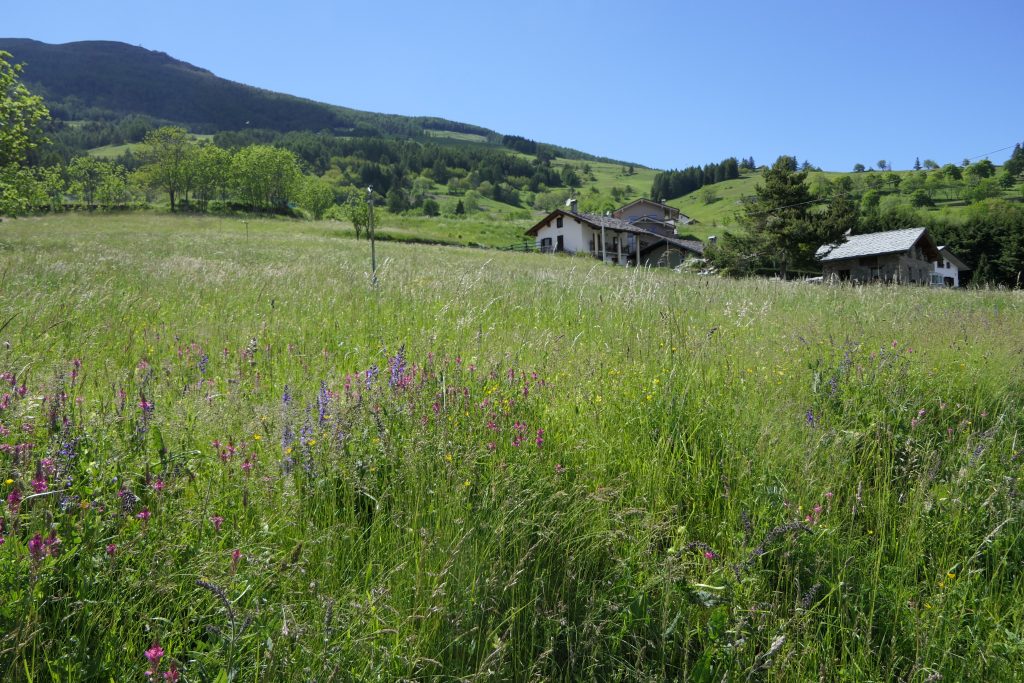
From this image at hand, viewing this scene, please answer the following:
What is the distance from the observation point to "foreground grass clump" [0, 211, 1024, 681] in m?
1.87

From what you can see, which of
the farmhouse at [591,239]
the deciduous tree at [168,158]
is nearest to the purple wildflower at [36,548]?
the farmhouse at [591,239]

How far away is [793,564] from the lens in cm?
263

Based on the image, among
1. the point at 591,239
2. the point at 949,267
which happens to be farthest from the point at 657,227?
the point at 949,267

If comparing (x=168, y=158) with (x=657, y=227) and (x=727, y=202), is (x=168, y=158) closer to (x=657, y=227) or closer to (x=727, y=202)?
(x=657, y=227)

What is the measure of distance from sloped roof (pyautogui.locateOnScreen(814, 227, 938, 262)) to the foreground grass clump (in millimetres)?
56415

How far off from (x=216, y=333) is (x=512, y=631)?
178 inches

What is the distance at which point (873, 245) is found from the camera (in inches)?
2175

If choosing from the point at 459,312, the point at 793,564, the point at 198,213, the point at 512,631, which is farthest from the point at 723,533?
the point at 198,213

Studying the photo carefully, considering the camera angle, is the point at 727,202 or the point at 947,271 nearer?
the point at 947,271

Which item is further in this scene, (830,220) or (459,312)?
(830,220)

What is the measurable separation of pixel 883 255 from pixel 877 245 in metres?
1.52

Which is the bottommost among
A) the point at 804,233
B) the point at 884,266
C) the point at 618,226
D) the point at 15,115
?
the point at 884,266

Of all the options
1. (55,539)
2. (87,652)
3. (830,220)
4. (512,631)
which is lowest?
(512,631)

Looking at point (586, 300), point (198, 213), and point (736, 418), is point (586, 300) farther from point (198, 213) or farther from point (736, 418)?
point (198, 213)
